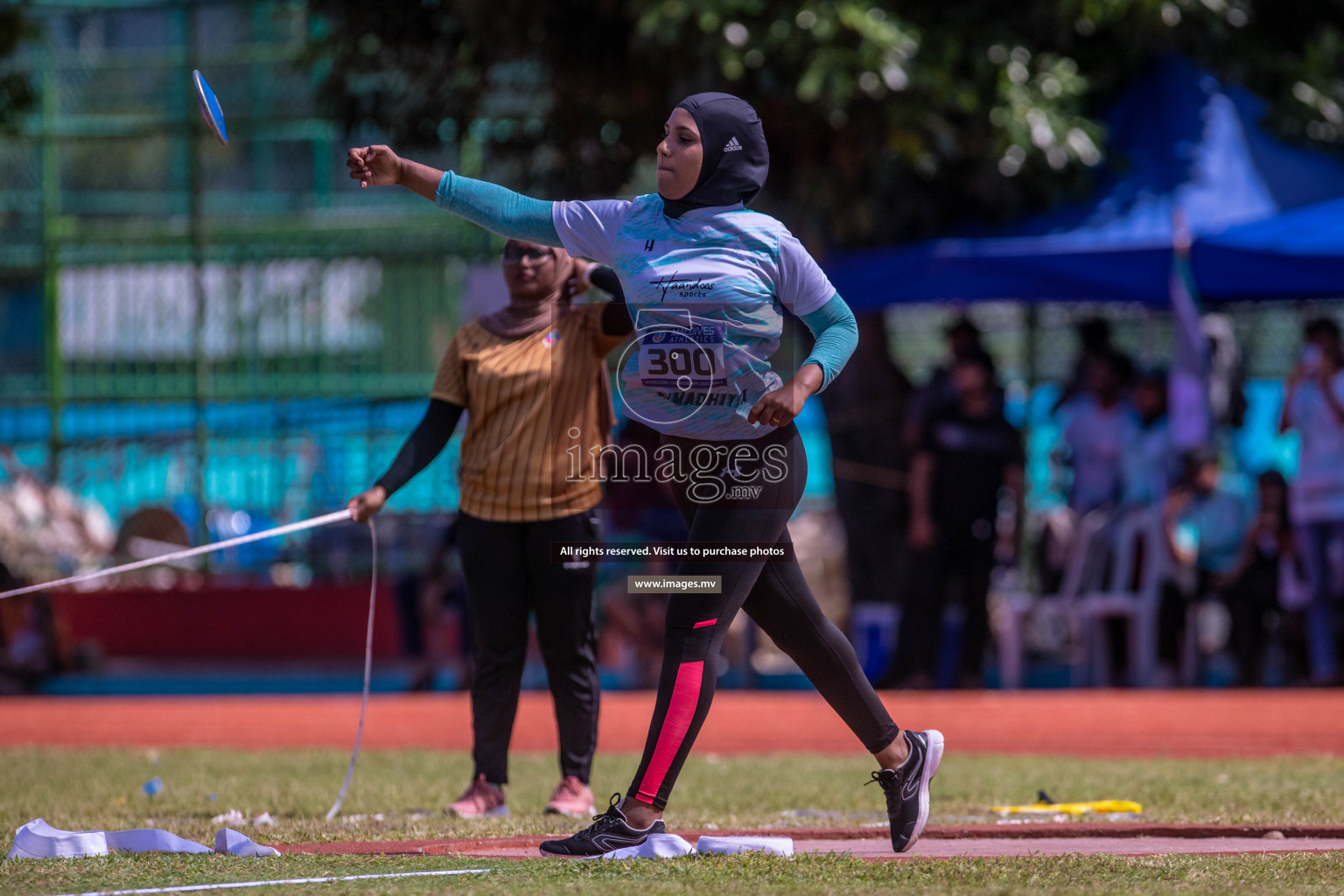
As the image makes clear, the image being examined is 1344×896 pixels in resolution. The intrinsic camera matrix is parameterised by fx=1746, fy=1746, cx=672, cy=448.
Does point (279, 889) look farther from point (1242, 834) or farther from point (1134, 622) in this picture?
point (1134, 622)

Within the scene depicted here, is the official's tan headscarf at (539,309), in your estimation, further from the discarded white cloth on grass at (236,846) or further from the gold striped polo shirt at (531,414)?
the discarded white cloth on grass at (236,846)

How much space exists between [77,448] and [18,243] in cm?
535

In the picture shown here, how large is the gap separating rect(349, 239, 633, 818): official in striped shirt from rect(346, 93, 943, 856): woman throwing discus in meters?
1.20

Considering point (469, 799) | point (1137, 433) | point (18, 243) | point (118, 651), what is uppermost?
point (18, 243)

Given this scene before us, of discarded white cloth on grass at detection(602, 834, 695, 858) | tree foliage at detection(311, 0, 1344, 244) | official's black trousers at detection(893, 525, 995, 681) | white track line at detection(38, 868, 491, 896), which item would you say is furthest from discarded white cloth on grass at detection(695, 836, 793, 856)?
tree foliage at detection(311, 0, 1344, 244)

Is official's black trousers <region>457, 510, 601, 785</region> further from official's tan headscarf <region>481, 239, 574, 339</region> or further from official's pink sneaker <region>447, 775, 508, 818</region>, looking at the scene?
official's tan headscarf <region>481, 239, 574, 339</region>

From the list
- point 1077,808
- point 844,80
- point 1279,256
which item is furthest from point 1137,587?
point 1077,808

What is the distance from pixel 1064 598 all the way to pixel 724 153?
747 cm

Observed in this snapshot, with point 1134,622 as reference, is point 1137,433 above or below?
above

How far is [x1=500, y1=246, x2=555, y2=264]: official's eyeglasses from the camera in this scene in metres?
5.86

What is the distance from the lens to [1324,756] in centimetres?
787

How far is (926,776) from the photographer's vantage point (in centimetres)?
468

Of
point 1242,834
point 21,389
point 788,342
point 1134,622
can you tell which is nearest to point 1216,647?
point 1134,622

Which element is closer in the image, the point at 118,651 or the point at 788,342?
the point at 788,342
